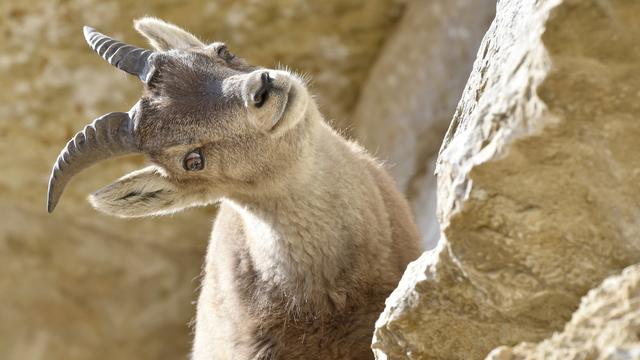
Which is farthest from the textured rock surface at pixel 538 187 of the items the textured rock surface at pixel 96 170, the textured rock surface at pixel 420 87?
the textured rock surface at pixel 96 170

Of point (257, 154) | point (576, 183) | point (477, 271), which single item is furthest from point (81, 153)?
point (576, 183)

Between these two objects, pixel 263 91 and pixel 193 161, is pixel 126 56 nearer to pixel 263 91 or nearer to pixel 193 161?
pixel 193 161

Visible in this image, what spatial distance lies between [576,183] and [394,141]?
24.4ft

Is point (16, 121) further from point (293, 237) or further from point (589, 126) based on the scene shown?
point (589, 126)

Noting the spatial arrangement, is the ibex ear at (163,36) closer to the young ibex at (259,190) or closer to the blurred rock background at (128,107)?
the young ibex at (259,190)

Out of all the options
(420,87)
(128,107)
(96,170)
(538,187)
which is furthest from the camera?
(96,170)

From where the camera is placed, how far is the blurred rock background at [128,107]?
10.9 m

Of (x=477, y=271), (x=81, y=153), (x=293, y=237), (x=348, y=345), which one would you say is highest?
(x=81, y=153)

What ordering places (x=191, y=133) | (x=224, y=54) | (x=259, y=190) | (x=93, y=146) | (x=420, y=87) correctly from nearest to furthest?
(x=191, y=133)
(x=93, y=146)
(x=259, y=190)
(x=224, y=54)
(x=420, y=87)

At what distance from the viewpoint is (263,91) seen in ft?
20.5

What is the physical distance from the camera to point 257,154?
669 cm

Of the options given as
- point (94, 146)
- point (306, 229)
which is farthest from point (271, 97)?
point (94, 146)

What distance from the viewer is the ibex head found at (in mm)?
6434

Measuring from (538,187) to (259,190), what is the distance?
126 inches
